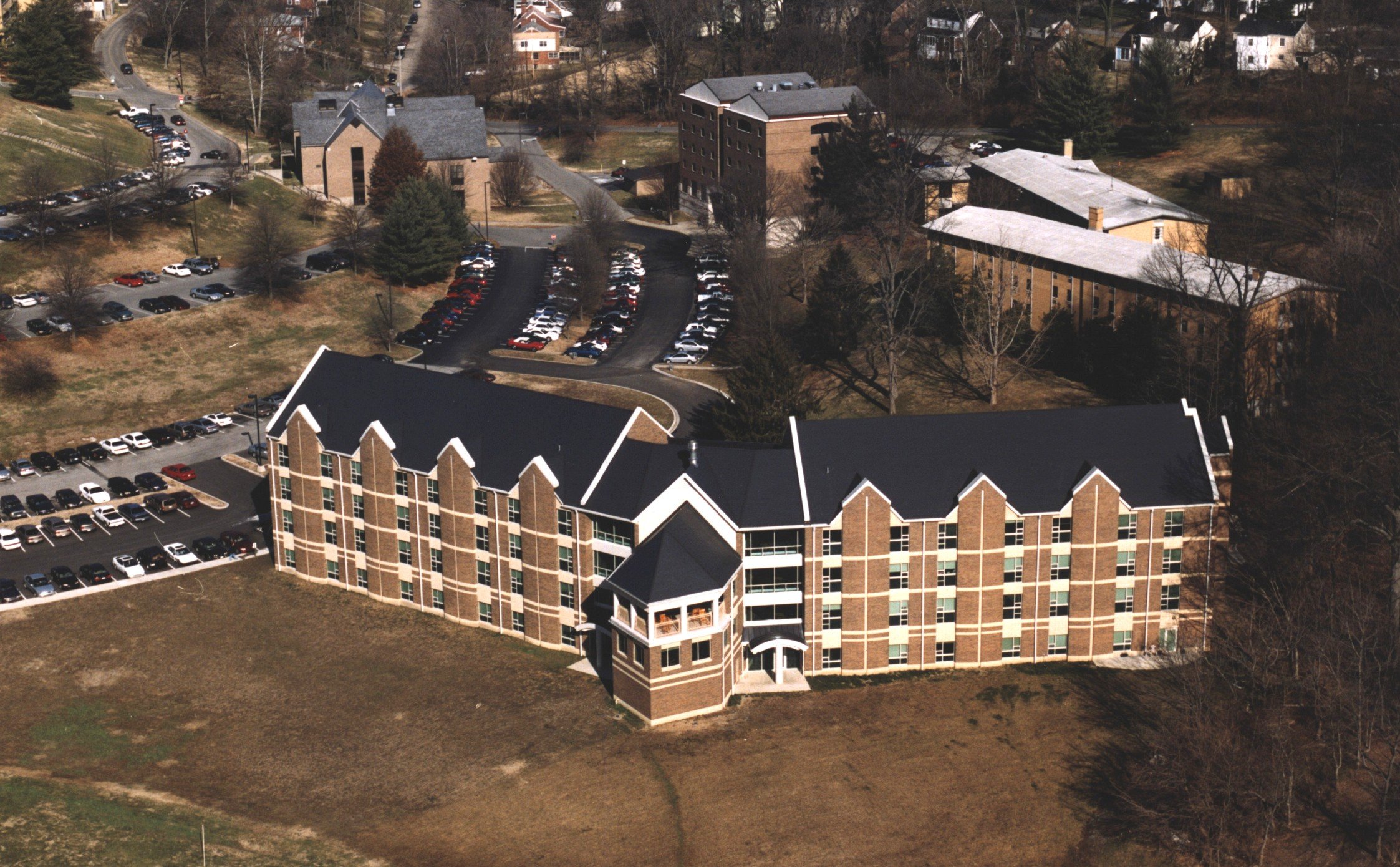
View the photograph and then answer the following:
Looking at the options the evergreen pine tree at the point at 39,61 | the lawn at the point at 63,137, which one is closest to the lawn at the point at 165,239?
the lawn at the point at 63,137

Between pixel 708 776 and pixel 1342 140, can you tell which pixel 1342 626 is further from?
pixel 1342 140

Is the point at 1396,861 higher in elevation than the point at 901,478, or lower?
lower

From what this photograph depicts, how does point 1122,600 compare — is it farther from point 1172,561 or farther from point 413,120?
point 413,120

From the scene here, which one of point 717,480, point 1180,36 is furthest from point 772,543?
point 1180,36

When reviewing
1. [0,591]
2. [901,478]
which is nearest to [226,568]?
[0,591]

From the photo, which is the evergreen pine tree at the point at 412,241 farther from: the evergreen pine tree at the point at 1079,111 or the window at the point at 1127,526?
the window at the point at 1127,526

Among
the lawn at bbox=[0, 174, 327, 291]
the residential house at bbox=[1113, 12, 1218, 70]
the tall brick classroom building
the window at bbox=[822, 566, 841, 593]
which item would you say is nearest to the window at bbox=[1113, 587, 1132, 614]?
the tall brick classroom building

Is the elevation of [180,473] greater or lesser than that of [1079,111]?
lesser
